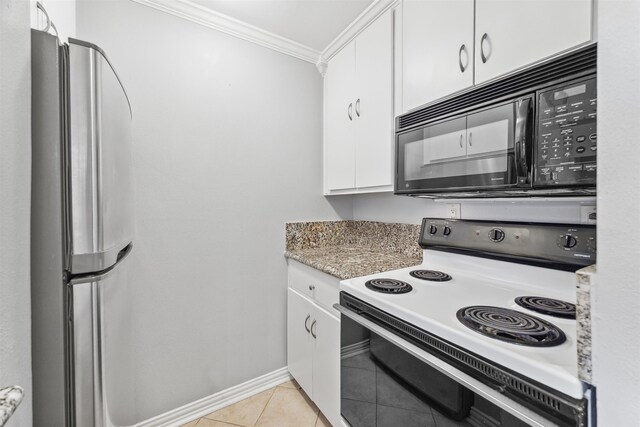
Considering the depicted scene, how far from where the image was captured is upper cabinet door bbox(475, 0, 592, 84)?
2.65 feet

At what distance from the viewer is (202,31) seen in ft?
5.36

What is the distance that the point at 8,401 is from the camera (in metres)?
0.38

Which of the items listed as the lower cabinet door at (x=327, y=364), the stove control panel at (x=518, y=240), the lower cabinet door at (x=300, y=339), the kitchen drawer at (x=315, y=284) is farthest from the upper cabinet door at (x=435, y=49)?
the lower cabinet door at (x=300, y=339)

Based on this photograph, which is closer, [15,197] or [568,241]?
[15,197]

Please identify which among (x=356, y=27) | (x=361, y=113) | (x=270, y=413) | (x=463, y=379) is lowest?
(x=270, y=413)

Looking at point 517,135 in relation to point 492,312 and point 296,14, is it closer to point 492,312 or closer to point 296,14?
point 492,312

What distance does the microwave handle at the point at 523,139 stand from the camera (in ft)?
2.95

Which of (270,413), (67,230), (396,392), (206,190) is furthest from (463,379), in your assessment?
(206,190)

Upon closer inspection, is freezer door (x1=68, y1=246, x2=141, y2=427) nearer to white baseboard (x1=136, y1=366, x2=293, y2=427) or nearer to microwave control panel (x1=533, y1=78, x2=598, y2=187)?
white baseboard (x1=136, y1=366, x2=293, y2=427)

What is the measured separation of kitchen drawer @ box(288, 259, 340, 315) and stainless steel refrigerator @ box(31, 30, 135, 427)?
956mm

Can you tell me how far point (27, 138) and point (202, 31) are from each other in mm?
1392

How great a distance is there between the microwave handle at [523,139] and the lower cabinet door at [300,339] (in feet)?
3.99

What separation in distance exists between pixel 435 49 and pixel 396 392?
1446 mm

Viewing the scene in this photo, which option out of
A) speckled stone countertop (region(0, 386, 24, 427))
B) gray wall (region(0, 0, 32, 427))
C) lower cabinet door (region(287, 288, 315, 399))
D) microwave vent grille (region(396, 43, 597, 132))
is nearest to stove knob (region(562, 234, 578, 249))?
microwave vent grille (region(396, 43, 597, 132))
